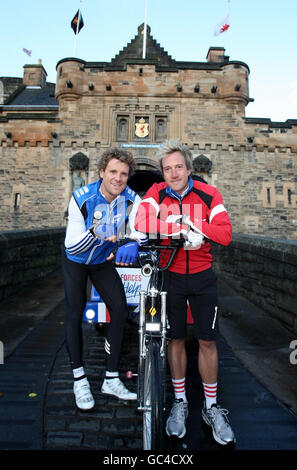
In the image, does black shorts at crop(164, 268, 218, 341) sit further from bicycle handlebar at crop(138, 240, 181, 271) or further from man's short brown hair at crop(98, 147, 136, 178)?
man's short brown hair at crop(98, 147, 136, 178)

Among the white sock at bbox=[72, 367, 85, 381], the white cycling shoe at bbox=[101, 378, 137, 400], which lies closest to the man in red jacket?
the white cycling shoe at bbox=[101, 378, 137, 400]

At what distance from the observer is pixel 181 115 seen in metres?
14.2

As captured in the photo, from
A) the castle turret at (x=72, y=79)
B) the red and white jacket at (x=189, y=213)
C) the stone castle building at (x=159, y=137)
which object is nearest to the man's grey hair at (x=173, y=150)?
the red and white jacket at (x=189, y=213)

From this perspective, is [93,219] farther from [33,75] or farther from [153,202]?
[33,75]

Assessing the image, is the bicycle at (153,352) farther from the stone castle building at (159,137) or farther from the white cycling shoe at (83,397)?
the stone castle building at (159,137)

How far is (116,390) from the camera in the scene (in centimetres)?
216

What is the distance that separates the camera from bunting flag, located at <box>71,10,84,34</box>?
1569 centimetres

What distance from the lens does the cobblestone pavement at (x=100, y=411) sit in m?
1.73

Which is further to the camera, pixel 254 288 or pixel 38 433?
pixel 254 288

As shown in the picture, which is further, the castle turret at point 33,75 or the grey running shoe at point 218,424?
the castle turret at point 33,75

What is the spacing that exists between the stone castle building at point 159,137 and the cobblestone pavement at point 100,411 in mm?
11980

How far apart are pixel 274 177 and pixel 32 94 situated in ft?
59.7
